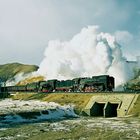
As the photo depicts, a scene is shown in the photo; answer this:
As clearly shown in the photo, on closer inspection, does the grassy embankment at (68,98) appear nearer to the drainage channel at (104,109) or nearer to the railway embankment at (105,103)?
the railway embankment at (105,103)

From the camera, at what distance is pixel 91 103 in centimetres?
9819

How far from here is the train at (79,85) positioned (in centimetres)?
11756

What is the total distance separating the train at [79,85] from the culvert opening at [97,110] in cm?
1813

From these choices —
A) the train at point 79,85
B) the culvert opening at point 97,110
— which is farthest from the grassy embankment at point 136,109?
the train at point 79,85

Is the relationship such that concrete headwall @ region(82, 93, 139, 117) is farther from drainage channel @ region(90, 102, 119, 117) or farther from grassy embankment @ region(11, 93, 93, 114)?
grassy embankment @ region(11, 93, 93, 114)

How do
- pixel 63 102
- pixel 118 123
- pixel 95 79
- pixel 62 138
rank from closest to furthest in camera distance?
pixel 62 138, pixel 118 123, pixel 63 102, pixel 95 79

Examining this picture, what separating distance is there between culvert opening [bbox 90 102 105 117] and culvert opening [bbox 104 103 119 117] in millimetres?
3410

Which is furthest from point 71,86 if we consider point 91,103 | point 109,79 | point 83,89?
point 91,103

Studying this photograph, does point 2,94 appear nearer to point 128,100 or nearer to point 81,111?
point 81,111

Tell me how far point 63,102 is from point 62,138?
185ft

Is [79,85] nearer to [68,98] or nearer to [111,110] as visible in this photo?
[68,98]

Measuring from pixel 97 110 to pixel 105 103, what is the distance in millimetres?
3325

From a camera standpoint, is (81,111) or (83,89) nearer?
(81,111)

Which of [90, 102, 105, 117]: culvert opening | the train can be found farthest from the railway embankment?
the train
